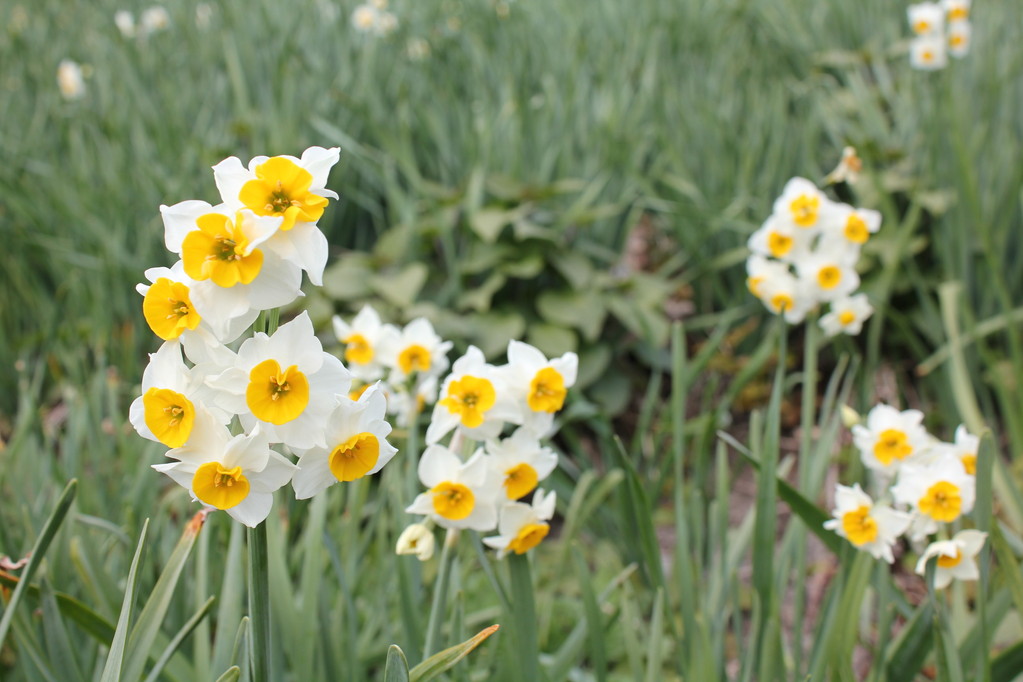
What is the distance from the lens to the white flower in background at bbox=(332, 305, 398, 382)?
1297mm

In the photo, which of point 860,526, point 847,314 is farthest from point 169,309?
point 847,314

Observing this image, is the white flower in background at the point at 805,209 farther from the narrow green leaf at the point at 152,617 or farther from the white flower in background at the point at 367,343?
the narrow green leaf at the point at 152,617

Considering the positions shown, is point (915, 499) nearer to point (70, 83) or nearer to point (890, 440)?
point (890, 440)

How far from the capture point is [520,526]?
3.14 feet

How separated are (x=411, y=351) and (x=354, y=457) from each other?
0.58 metres

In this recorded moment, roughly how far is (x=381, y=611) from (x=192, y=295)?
763mm

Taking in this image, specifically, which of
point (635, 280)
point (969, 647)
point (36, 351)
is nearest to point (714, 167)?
point (635, 280)

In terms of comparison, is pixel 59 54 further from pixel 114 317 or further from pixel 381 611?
pixel 381 611

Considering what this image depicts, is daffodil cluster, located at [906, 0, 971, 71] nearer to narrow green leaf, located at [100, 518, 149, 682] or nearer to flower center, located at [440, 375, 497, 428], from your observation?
flower center, located at [440, 375, 497, 428]

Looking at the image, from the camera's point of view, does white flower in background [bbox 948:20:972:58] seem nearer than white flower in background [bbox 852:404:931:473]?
No

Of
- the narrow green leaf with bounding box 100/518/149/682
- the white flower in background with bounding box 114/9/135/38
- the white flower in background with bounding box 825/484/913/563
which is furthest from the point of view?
the white flower in background with bounding box 114/9/135/38

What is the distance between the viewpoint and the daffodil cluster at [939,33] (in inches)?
107

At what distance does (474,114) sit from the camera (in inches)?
124

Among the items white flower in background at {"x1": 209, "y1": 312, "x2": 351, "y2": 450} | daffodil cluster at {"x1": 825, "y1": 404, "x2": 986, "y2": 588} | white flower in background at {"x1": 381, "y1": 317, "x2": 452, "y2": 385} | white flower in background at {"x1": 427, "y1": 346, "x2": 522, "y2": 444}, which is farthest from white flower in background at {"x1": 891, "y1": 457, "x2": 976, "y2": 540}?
white flower in background at {"x1": 209, "y1": 312, "x2": 351, "y2": 450}
